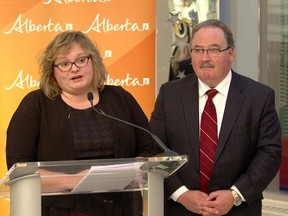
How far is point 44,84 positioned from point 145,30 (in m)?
2.03

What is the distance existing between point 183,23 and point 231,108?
1.90 m

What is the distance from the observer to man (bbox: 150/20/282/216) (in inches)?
126

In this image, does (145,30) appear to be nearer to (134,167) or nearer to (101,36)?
(101,36)

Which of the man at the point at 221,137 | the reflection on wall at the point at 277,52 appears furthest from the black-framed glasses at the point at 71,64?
the reflection on wall at the point at 277,52

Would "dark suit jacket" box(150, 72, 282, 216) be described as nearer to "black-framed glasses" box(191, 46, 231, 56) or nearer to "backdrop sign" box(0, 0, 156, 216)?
"black-framed glasses" box(191, 46, 231, 56)

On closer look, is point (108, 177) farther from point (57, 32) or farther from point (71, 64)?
point (57, 32)

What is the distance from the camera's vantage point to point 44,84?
312 centimetres

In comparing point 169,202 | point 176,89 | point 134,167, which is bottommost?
point 169,202

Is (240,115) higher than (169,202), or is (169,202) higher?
(240,115)

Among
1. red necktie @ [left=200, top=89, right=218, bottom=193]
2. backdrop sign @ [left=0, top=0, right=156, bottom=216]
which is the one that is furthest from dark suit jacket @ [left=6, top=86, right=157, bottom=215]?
backdrop sign @ [left=0, top=0, right=156, bottom=216]

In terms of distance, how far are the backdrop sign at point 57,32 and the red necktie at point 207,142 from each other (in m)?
1.79

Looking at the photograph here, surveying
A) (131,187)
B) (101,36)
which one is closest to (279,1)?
(101,36)

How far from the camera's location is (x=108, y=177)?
2389 mm

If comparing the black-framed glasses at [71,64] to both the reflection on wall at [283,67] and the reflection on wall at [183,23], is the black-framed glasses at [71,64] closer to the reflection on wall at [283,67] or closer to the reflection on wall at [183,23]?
the reflection on wall at [183,23]
